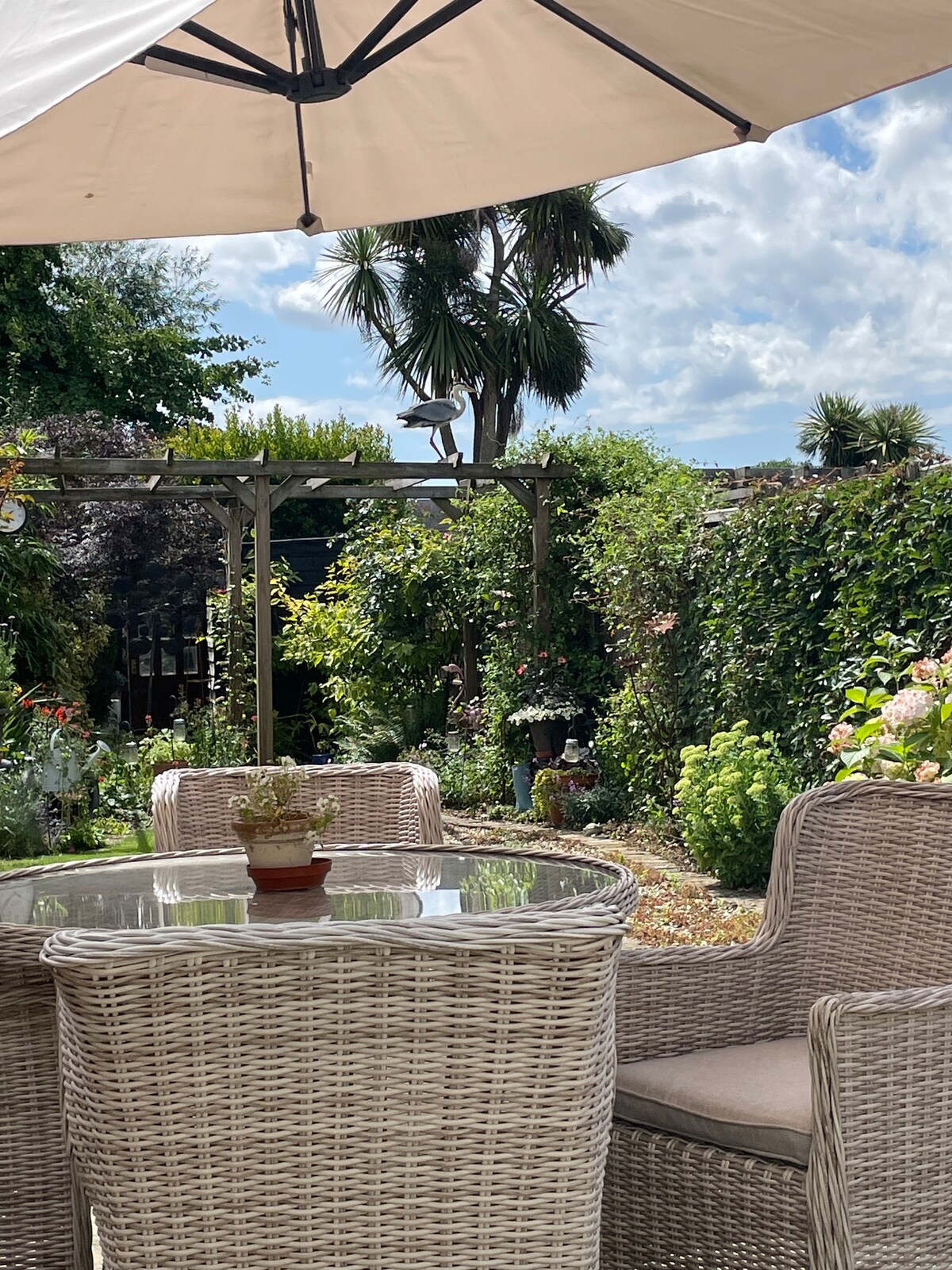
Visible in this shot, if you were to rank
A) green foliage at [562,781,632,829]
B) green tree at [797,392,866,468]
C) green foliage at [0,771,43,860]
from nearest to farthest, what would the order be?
green foliage at [0,771,43,860] → green foliage at [562,781,632,829] → green tree at [797,392,866,468]

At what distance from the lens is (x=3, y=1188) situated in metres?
2.16

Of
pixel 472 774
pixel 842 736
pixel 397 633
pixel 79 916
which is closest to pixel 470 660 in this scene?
pixel 397 633

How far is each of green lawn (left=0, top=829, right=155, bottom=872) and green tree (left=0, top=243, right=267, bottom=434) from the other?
1012cm

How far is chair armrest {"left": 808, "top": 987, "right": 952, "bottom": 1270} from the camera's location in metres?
1.78

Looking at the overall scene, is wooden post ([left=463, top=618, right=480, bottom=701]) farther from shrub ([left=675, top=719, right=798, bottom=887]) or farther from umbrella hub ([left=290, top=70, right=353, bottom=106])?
umbrella hub ([left=290, top=70, right=353, bottom=106])

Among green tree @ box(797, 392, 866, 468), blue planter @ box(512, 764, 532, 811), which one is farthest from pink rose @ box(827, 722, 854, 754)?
green tree @ box(797, 392, 866, 468)

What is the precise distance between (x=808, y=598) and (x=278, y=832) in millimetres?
4482

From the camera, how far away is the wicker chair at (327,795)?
3.19m

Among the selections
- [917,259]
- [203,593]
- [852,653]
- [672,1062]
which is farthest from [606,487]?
[917,259]

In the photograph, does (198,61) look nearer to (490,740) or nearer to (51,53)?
(51,53)

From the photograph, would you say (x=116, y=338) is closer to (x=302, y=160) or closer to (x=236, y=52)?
(x=302, y=160)

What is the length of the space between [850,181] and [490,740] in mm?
20279

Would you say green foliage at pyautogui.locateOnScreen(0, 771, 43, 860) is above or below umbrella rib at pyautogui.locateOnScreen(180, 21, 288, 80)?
below

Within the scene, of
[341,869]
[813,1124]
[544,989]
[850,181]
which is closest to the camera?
[544,989]
